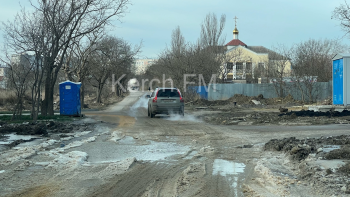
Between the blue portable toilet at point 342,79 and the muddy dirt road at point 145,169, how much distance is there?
1025 centimetres

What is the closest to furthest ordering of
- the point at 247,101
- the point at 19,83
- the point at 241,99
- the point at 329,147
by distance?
the point at 329,147, the point at 19,83, the point at 247,101, the point at 241,99

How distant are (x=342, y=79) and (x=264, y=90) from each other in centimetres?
1643

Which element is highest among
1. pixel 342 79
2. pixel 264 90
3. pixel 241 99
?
pixel 342 79

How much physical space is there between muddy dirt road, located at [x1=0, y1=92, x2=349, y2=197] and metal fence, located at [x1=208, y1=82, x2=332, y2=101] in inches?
934

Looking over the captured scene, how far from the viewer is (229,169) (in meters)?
7.22

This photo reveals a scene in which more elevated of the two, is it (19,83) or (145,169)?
(19,83)

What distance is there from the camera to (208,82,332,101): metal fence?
34000 mm

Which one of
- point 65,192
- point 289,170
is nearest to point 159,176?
point 65,192

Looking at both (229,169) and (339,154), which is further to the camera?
(339,154)

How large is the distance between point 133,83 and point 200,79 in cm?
6765

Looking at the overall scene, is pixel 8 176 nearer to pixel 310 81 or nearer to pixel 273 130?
pixel 273 130

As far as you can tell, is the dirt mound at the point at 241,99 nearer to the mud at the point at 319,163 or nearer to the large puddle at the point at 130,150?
the large puddle at the point at 130,150

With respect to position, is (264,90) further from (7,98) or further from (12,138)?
(12,138)

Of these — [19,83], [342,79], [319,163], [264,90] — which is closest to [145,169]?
[319,163]
